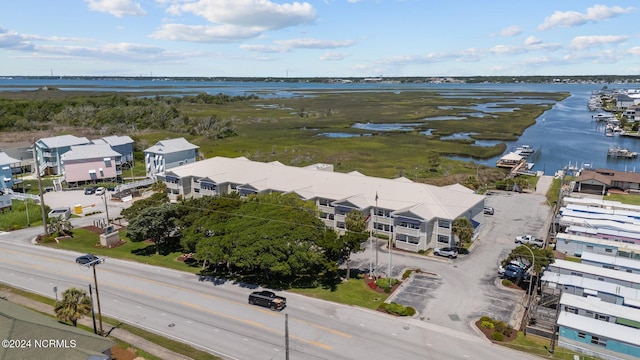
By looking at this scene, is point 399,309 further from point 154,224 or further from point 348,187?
point 154,224

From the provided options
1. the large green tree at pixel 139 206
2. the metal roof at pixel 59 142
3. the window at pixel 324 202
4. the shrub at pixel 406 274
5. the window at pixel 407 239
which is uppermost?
the metal roof at pixel 59 142

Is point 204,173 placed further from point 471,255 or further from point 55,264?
point 471,255

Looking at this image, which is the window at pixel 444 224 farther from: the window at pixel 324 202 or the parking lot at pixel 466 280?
the window at pixel 324 202

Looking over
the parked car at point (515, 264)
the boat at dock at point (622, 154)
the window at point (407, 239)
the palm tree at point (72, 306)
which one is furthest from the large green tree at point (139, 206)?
the boat at dock at point (622, 154)

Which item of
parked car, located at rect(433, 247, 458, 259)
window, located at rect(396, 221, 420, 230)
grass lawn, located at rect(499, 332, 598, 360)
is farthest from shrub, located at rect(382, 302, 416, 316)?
window, located at rect(396, 221, 420, 230)

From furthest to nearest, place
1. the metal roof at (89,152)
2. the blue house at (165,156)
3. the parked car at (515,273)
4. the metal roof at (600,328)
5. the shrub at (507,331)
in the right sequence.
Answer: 1. the blue house at (165,156)
2. the metal roof at (89,152)
3. the parked car at (515,273)
4. the shrub at (507,331)
5. the metal roof at (600,328)

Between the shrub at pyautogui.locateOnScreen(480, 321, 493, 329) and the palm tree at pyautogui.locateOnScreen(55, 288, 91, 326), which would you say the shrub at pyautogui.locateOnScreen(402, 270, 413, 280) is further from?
the palm tree at pyautogui.locateOnScreen(55, 288, 91, 326)

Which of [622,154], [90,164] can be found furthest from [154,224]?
[622,154]
